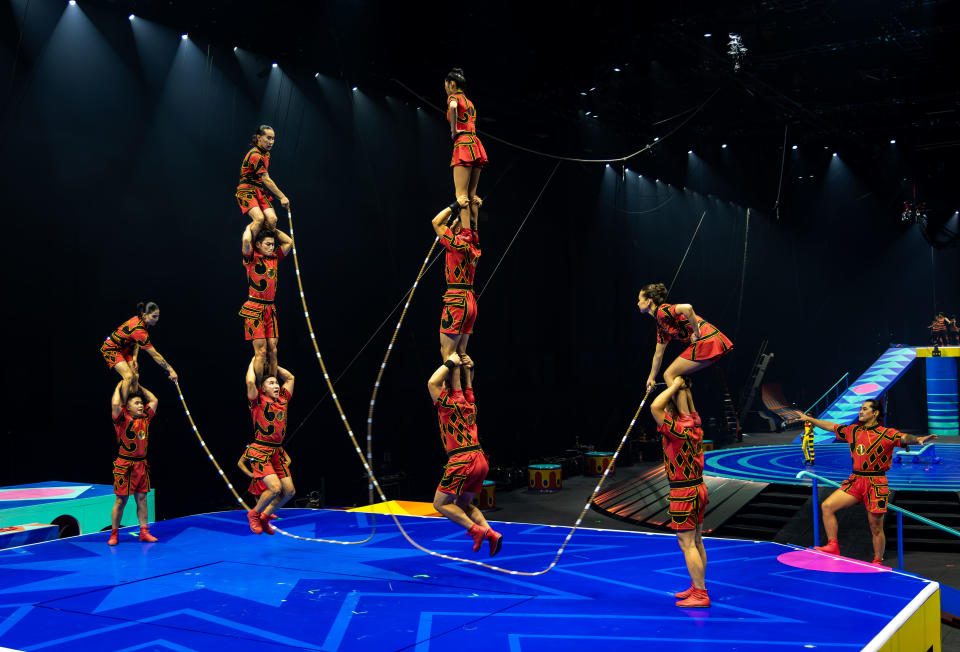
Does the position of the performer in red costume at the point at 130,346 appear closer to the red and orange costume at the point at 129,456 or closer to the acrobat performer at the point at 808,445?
Answer: the red and orange costume at the point at 129,456

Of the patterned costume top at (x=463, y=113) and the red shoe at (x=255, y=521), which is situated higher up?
the patterned costume top at (x=463, y=113)

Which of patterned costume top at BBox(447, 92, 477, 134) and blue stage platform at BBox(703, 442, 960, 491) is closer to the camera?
patterned costume top at BBox(447, 92, 477, 134)

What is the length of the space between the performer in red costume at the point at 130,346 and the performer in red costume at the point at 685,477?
4213 mm

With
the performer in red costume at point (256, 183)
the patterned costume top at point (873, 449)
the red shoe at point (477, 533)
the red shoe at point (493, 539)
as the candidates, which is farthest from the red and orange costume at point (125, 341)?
the patterned costume top at point (873, 449)

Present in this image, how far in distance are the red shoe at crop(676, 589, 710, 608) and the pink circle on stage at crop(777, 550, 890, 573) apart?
144 cm

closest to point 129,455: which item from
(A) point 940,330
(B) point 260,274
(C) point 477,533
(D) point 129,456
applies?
(D) point 129,456

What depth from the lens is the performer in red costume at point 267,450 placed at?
6.75 meters

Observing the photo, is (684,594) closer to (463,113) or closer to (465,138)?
(465,138)

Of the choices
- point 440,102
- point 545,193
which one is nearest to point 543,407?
point 545,193

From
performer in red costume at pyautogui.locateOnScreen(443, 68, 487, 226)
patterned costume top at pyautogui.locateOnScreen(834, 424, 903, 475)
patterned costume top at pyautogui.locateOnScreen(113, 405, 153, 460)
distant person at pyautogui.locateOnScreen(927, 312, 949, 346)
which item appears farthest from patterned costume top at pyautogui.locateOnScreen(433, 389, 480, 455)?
distant person at pyautogui.locateOnScreen(927, 312, 949, 346)

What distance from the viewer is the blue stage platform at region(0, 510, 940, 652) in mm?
4531

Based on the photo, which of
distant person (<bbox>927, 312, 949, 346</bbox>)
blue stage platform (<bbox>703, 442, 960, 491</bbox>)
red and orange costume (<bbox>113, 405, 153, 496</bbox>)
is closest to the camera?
red and orange costume (<bbox>113, 405, 153, 496</bbox>)

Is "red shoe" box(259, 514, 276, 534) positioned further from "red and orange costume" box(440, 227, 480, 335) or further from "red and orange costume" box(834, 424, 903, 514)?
"red and orange costume" box(834, 424, 903, 514)

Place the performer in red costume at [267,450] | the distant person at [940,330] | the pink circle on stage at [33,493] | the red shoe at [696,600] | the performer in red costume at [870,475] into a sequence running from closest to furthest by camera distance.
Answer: the red shoe at [696,600]
the performer in red costume at [267,450]
the performer in red costume at [870,475]
the pink circle on stage at [33,493]
the distant person at [940,330]
